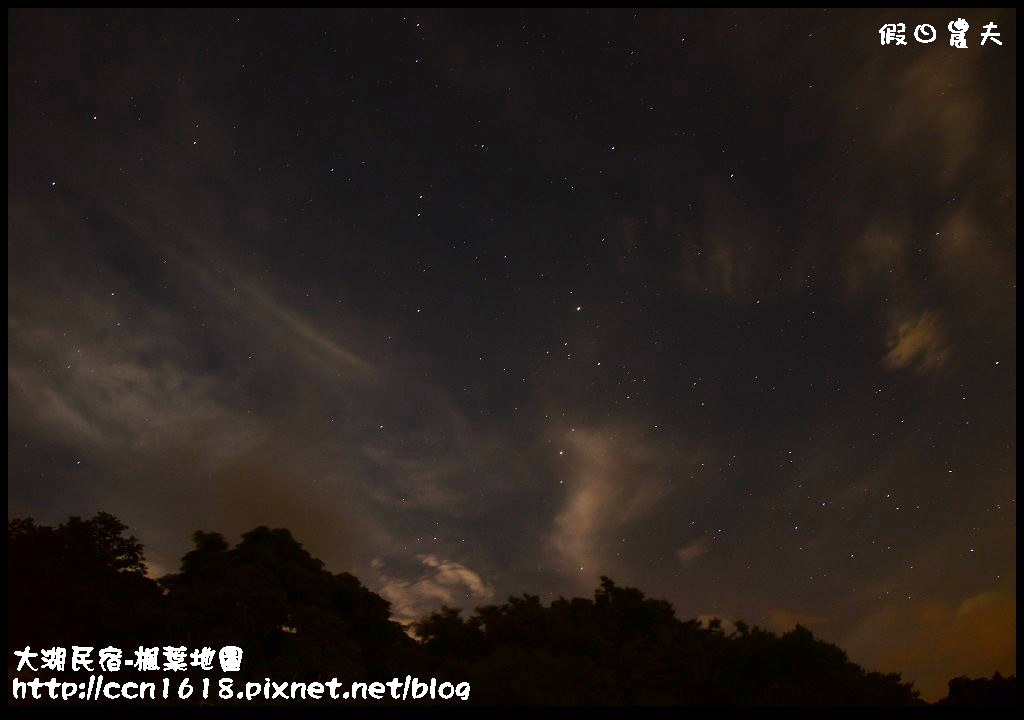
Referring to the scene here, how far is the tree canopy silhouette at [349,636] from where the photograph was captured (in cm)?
2050

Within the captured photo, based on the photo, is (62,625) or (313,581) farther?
(313,581)

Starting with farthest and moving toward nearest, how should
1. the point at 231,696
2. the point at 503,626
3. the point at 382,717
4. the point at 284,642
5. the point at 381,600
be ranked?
the point at 381,600 → the point at 503,626 → the point at 284,642 → the point at 231,696 → the point at 382,717

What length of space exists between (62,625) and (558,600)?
13.5 metres

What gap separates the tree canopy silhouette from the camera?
67.3 ft

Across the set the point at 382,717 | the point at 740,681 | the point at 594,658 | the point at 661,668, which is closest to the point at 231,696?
the point at 382,717

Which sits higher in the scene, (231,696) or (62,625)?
(62,625)

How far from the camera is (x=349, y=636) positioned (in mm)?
24938

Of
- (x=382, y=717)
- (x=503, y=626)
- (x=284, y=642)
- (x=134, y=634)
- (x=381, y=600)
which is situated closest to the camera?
(x=382, y=717)

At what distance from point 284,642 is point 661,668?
10387mm

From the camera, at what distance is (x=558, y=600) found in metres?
24.8

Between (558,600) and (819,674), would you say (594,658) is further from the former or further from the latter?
(819,674)

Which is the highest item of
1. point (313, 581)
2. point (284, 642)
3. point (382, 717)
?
point (313, 581)

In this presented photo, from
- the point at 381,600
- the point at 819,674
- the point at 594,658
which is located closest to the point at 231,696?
the point at 381,600

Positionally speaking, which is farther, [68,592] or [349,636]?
[349,636]
